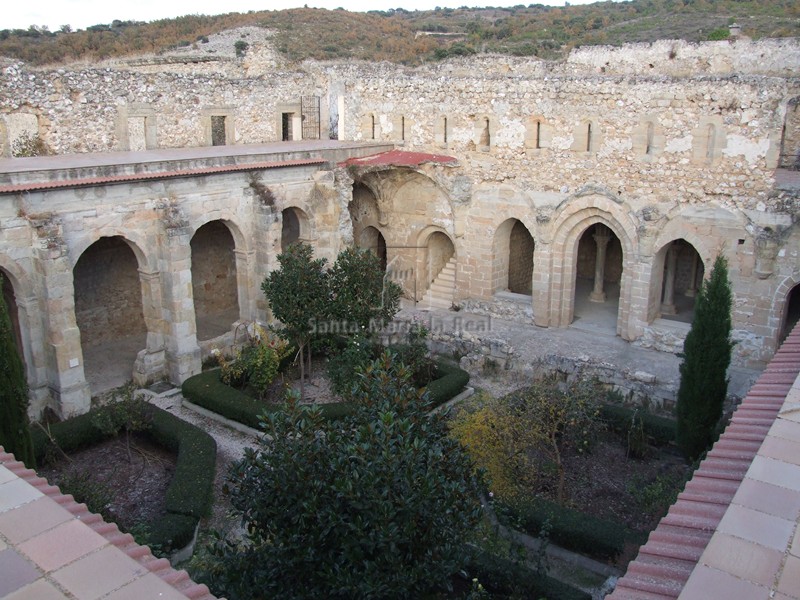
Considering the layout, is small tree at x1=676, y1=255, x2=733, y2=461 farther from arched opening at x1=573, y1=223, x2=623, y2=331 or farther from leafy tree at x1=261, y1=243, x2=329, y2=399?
leafy tree at x1=261, y1=243, x2=329, y2=399

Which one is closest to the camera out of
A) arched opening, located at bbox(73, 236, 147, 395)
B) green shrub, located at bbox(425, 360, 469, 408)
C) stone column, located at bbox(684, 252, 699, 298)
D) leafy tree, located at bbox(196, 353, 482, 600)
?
leafy tree, located at bbox(196, 353, 482, 600)

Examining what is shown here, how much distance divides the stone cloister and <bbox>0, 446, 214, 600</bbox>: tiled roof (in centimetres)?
970

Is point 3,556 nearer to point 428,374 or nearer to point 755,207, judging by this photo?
point 428,374

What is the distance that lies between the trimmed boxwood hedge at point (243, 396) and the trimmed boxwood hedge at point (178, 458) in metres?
0.98

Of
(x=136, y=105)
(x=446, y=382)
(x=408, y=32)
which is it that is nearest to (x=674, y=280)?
(x=446, y=382)

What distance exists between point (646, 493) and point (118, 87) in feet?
48.7

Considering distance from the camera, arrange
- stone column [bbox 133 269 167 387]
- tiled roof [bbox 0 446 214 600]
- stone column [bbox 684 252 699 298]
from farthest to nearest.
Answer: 1. stone column [bbox 684 252 699 298]
2. stone column [bbox 133 269 167 387]
3. tiled roof [bbox 0 446 214 600]

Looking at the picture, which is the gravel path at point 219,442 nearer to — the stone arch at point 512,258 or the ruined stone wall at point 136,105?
the ruined stone wall at point 136,105

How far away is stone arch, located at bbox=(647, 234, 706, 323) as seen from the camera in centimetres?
1698

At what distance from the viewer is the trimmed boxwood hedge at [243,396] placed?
13469 mm

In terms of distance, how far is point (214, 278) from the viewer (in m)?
20.5

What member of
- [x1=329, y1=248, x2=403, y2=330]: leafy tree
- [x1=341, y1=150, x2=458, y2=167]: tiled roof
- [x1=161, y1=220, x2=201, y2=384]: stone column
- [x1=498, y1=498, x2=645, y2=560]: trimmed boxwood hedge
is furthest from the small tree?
[x1=161, y1=220, x2=201, y2=384]: stone column

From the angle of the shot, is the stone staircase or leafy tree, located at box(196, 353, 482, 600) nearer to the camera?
leafy tree, located at box(196, 353, 482, 600)

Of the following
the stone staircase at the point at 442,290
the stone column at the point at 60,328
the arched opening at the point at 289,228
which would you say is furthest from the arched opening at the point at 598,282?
the stone column at the point at 60,328
